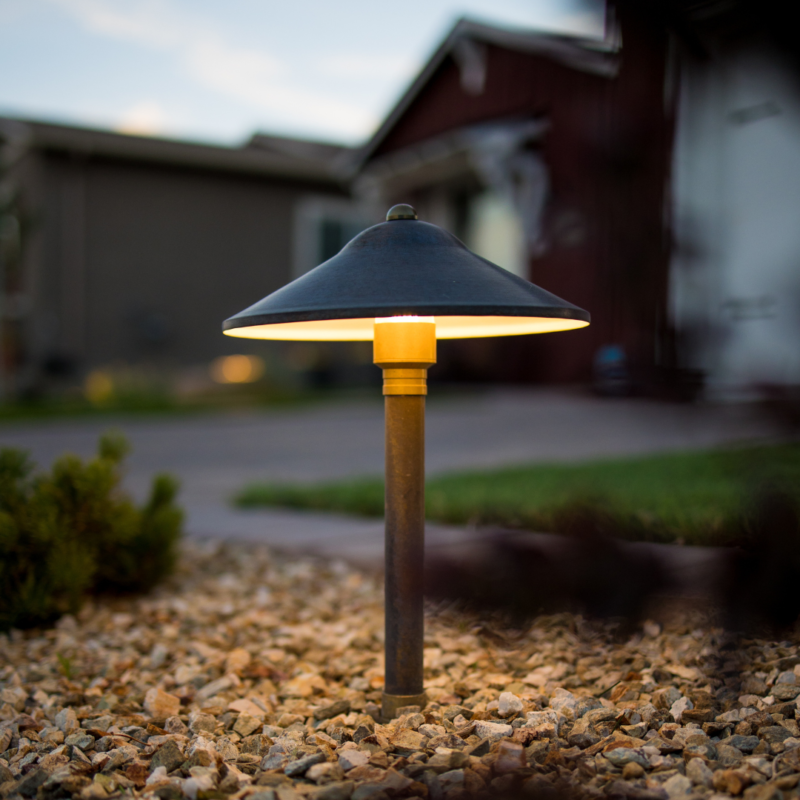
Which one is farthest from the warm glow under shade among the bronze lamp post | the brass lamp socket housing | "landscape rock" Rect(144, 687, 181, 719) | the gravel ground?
"landscape rock" Rect(144, 687, 181, 719)

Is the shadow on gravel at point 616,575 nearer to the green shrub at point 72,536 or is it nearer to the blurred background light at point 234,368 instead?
the green shrub at point 72,536

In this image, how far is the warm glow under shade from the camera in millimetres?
1601

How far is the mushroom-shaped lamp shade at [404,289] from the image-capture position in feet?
3.92

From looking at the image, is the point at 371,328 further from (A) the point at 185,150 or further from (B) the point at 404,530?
(A) the point at 185,150

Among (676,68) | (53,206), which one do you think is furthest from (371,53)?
(53,206)

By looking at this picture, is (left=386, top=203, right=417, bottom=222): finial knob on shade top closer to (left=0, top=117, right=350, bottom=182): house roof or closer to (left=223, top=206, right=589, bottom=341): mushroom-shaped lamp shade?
(left=223, top=206, right=589, bottom=341): mushroom-shaped lamp shade

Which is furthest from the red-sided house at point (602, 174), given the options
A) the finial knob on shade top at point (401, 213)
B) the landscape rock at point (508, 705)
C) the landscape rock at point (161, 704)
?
the landscape rock at point (161, 704)

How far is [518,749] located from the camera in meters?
1.36

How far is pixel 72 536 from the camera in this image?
7.88 feet

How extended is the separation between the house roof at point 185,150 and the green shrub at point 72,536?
1077 cm

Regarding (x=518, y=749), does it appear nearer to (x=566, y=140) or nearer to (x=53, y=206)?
(x=566, y=140)

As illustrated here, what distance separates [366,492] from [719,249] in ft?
11.5

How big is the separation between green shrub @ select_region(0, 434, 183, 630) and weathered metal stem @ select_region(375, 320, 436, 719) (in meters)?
1.15

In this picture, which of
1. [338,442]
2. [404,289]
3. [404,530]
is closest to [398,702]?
[404,530]
